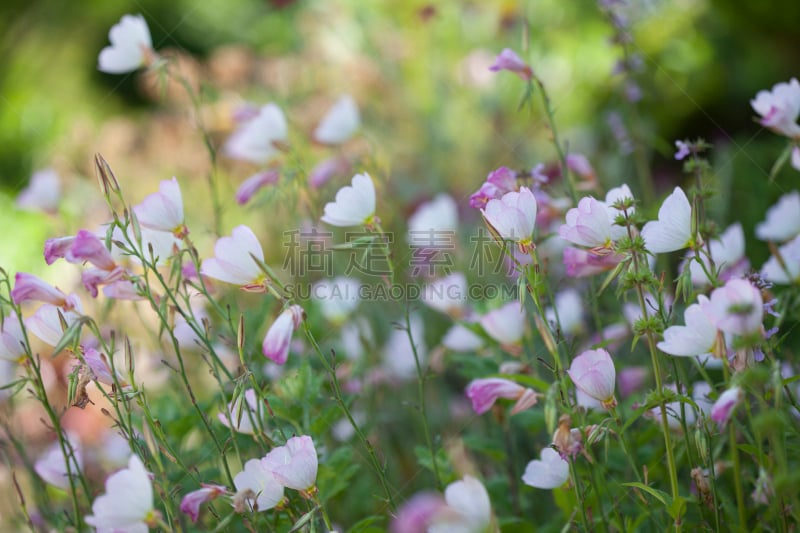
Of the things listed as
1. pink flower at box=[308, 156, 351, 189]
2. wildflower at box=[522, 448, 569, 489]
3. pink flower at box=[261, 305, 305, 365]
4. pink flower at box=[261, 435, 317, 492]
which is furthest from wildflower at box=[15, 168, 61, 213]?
wildflower at box=[522, 448, 569, 489]

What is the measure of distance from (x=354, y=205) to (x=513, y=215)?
301mm

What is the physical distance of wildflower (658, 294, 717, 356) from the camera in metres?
0.92

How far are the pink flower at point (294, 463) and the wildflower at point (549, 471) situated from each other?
0.33m

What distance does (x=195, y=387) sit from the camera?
248 centimetres

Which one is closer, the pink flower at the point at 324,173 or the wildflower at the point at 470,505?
the wildflower at the point at 470,505

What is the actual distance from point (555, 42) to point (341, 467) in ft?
14.0

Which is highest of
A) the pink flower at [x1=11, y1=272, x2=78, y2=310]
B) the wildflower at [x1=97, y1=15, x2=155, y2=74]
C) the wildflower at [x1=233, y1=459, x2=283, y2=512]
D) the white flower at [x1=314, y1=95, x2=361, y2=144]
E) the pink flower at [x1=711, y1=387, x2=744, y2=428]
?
the wildflower at [x1=97, y1=15, x2=155, y2=74]

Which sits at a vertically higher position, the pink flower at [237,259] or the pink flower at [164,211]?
the pink flower at [164,211]

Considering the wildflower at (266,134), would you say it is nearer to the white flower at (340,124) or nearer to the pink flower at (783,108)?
the white flower at (340,124)

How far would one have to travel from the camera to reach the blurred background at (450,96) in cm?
311

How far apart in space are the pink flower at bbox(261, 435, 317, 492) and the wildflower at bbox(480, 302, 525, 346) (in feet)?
1.79

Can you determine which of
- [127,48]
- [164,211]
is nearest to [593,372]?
[164,211]

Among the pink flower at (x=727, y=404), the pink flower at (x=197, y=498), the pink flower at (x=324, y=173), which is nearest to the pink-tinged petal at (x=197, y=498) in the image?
the pink flower at (x=197, y=498)

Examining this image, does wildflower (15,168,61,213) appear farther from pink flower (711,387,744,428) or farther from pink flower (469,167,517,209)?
pink flower (711,387,744,428)
